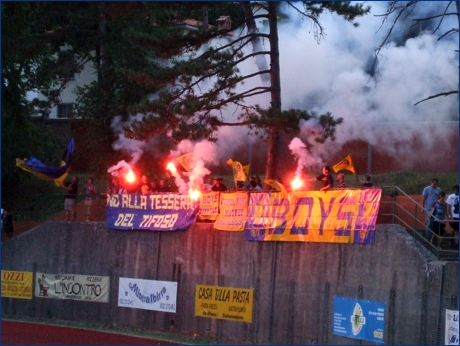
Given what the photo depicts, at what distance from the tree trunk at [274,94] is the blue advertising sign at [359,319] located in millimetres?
7047

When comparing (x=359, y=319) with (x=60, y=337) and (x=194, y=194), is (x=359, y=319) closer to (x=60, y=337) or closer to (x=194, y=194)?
(x=194, y=194)

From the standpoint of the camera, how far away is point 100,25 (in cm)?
3619

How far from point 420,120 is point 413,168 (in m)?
2.00

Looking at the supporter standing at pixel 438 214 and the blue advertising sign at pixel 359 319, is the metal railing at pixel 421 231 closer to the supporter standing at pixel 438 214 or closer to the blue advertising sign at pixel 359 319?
the supporter standing at pixel 438 214

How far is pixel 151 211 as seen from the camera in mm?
25062

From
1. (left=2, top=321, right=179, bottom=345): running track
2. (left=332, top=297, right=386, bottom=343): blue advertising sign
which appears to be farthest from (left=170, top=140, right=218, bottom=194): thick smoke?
(left=332, top=297, right=386, bottom=343): blue advertising sign

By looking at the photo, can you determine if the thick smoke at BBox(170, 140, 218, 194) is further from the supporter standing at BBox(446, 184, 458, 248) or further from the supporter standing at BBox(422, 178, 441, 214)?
the supporter standing at BBox(446, 184, 458, 248)

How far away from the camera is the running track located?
22.3 m

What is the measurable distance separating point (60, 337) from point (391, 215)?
1071 cm

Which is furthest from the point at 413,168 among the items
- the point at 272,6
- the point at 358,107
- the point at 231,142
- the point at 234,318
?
the point at 234,318

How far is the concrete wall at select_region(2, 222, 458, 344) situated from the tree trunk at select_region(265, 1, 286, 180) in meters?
3.45

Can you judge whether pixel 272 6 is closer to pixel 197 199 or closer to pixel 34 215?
pixel 197 199

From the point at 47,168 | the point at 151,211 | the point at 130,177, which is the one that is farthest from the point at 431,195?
the point at 47,168

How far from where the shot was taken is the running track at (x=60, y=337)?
22328mm
